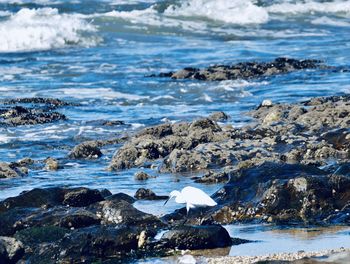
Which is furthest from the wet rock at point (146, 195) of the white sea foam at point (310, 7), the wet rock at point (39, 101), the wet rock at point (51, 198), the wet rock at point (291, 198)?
the white sea foam at point (310, 7)

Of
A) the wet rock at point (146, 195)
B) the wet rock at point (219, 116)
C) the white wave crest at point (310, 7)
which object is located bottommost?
the white wave crest at point (310, 7)

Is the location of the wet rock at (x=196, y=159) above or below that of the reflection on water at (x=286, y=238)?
below

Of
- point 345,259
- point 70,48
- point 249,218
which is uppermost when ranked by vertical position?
point 345,259

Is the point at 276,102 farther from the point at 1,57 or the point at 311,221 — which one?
the point at 1,57

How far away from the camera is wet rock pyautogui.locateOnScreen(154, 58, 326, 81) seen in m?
18.0

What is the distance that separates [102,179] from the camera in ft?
31.7

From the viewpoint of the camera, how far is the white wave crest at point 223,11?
2994 cm

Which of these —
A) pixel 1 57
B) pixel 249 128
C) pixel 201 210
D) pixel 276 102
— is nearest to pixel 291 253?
pixel 201 210

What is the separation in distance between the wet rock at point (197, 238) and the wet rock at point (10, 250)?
2.88ft

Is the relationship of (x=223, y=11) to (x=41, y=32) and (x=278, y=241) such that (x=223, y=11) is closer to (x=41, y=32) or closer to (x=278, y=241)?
(x=41, y=32)

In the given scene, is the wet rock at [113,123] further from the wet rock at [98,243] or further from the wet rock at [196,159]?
the wet rock at [98,243]

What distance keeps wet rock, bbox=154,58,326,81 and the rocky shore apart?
23.6 ft

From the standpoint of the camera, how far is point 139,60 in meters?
21.5

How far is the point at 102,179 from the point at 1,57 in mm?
13877
